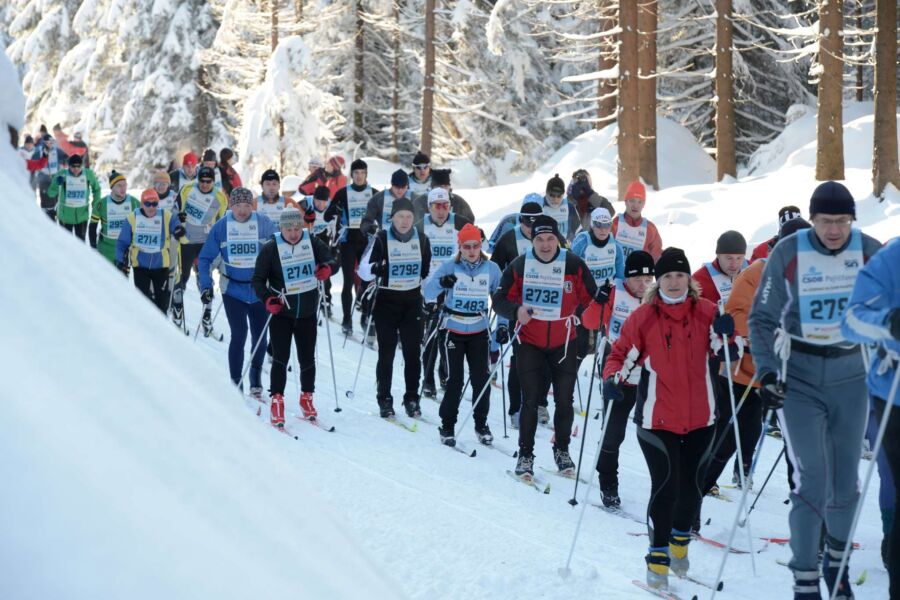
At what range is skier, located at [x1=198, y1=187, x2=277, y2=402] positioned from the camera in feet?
33.2

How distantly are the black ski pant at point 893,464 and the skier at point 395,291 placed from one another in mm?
5962

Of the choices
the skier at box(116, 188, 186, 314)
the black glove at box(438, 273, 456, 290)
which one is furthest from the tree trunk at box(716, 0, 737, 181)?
the black glove at box(438, 273, 456, 290)

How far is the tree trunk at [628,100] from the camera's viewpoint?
20.8 m

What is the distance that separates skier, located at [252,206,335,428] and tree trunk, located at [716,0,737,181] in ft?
48.2

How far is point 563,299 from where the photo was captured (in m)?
8.62

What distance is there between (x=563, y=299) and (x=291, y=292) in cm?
241

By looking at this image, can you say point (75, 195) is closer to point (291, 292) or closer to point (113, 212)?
point (113, 212)

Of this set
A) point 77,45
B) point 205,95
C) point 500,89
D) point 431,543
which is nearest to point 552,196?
point 431,543

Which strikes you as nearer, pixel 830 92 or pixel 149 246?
pixel 149 246

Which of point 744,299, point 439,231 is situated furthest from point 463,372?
point 744,299

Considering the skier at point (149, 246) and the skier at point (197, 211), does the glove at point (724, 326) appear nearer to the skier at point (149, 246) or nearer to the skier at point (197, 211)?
the skier at point (149, 246)

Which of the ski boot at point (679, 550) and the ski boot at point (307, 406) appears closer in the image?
the ski boot at point (679, 550)

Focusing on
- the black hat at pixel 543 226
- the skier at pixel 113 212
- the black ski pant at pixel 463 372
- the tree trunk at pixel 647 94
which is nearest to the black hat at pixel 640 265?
the black hat at pixel 543 226

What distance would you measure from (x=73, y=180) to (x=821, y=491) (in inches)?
541
